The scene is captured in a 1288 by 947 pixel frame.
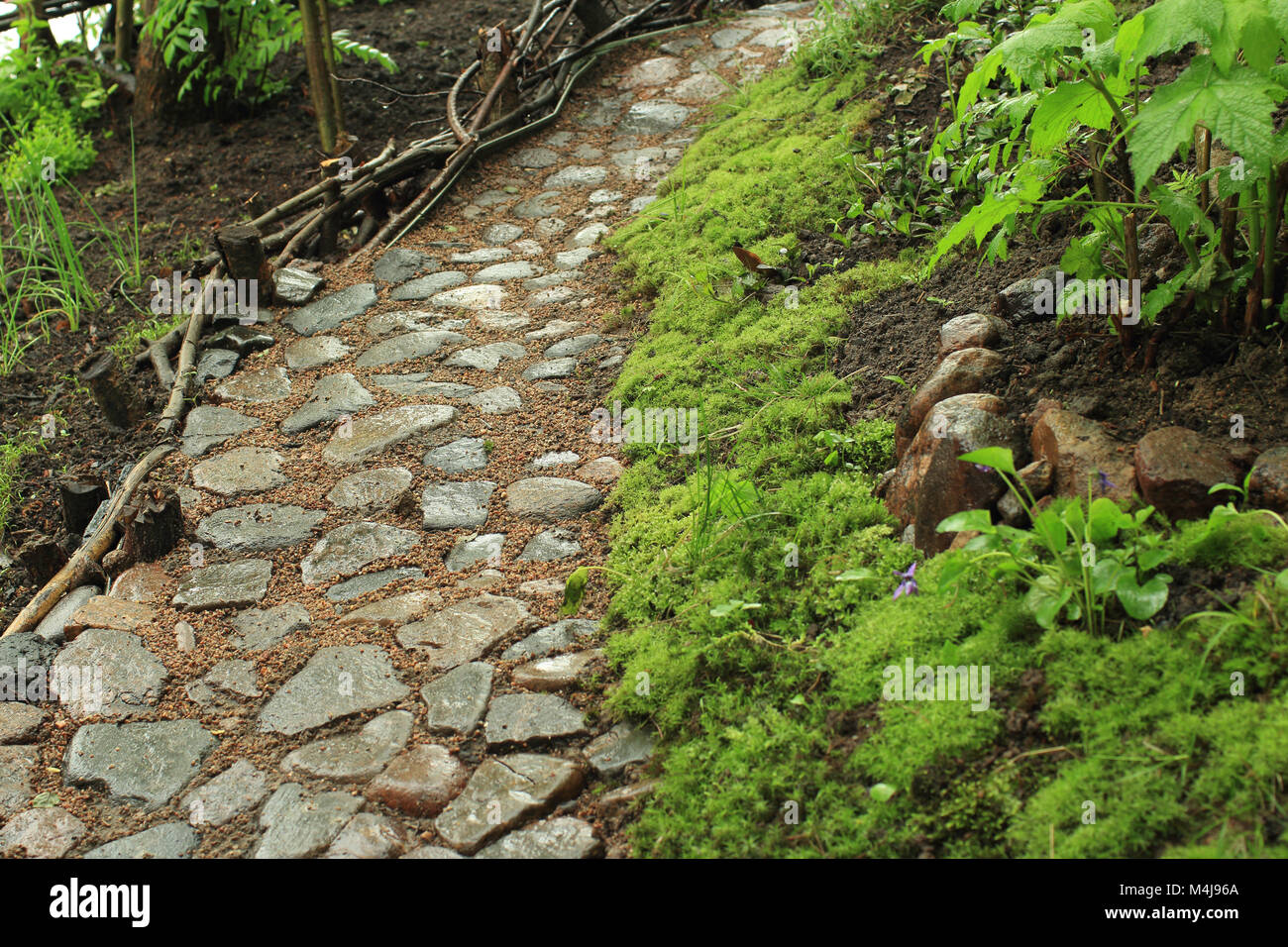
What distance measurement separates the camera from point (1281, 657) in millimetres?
2010

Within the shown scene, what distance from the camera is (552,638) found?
3.08 metres

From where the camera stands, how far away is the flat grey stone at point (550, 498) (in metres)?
3.71

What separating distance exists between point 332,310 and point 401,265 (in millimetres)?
576

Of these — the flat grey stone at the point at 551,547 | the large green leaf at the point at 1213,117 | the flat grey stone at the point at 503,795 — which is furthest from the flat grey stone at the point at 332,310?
the large green leaf at the point at 1213,117

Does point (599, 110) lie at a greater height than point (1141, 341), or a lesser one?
greater

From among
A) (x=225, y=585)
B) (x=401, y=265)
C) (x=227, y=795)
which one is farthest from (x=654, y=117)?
(x=227, y=795)

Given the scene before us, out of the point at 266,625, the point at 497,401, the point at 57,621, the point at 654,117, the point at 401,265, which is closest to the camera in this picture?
the point at 266,625

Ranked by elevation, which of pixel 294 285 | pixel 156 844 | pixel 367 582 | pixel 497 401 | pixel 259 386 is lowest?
pixel 156 844

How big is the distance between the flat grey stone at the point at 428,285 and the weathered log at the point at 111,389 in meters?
1.46

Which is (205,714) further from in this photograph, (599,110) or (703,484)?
(599,110)

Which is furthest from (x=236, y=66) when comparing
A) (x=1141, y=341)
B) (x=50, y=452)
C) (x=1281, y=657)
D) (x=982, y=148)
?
(x=1281, y=657)

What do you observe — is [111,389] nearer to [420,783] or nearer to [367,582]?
[367,582]

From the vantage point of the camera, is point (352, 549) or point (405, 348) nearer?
point (352, 549)

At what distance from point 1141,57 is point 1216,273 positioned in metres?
0.83
